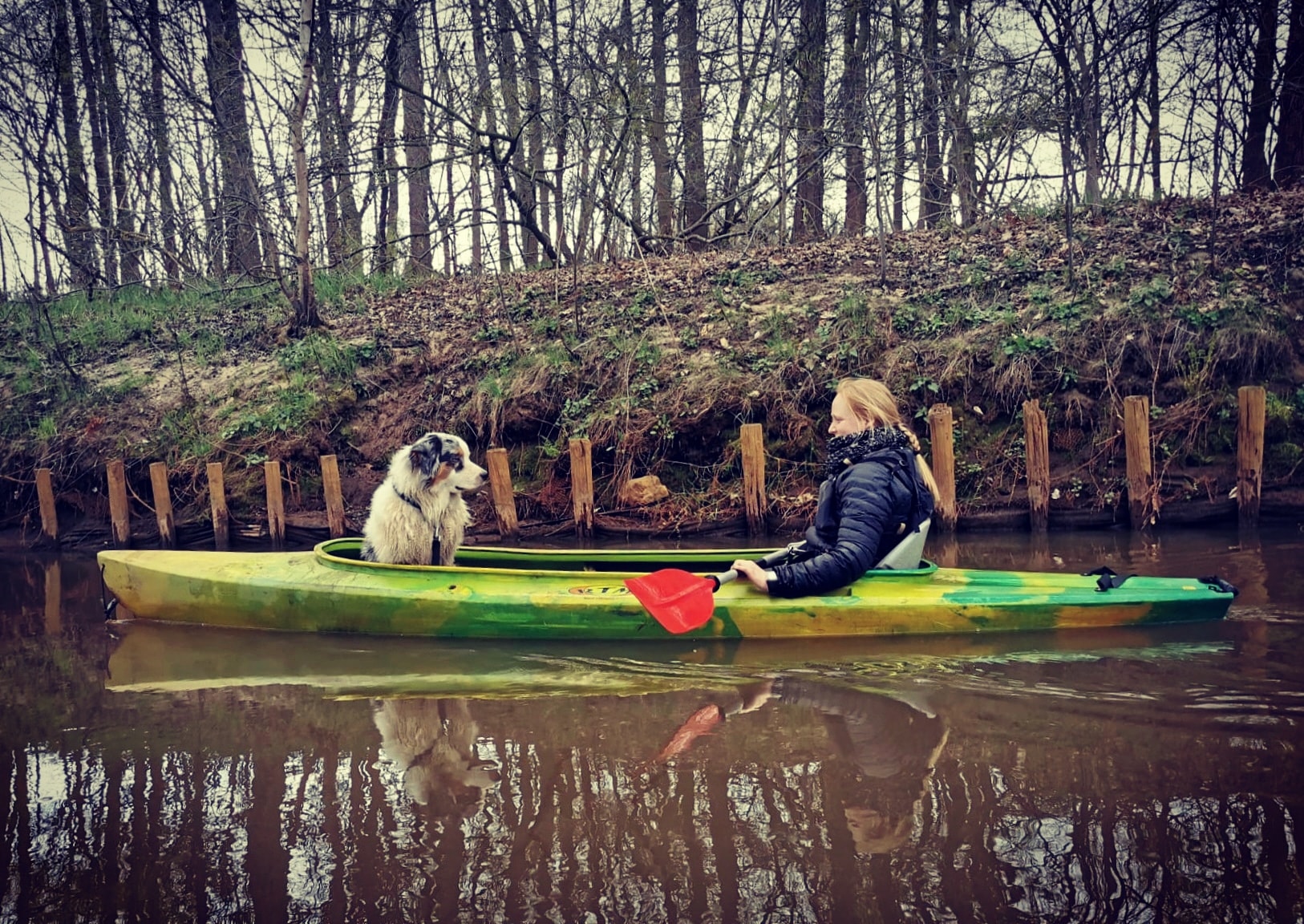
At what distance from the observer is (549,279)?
40.8ft

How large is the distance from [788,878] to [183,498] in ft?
30.2

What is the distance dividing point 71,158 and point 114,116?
0.98 m

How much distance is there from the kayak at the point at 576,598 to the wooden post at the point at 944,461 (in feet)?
8.92

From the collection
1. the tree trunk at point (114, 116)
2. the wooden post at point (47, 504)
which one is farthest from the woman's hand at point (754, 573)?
the tree trunk at point (114, 116)

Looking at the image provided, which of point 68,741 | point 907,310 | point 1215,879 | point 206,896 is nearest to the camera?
point 1215,879

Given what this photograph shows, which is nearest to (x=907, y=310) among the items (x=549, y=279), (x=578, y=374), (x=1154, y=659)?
(x=578, y=374)

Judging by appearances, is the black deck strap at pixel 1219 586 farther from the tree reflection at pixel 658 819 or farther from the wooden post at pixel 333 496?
the wooden post at pixel 333 496

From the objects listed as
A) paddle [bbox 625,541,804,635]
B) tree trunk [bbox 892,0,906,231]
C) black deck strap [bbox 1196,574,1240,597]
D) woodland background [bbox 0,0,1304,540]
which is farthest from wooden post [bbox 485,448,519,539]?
tree trunk [bbox 892,0,906,231]

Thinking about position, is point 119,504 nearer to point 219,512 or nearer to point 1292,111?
point 219,512

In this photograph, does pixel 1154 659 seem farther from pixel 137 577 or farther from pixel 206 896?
pixel 137 577

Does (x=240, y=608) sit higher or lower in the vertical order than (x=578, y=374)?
lower

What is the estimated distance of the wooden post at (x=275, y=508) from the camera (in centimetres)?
878

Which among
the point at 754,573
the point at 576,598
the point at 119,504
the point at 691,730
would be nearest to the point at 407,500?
the point at 576,598

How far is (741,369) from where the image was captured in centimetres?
938
